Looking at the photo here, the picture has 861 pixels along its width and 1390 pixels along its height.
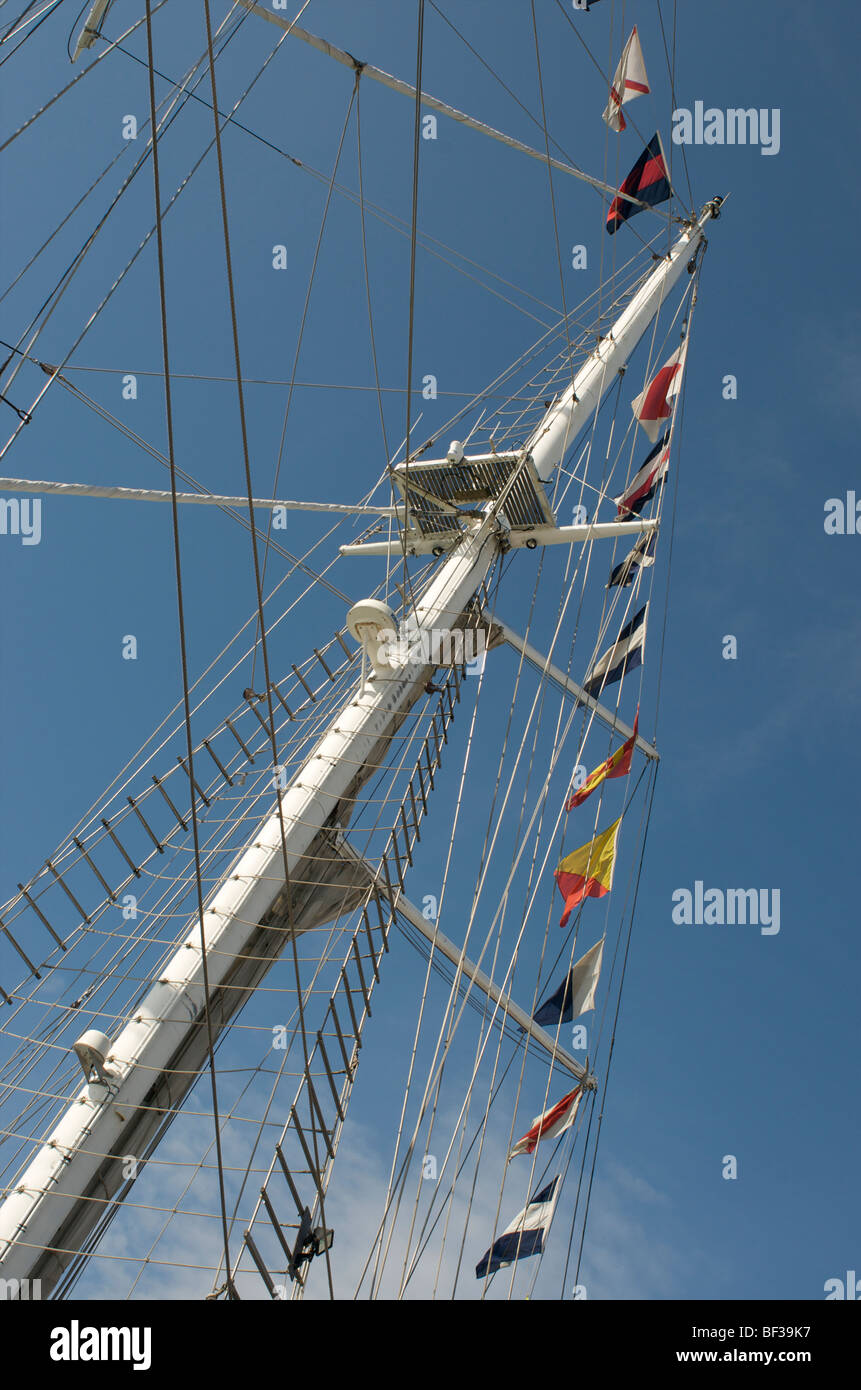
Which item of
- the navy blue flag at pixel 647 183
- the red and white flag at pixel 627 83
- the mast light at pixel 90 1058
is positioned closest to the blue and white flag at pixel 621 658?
the navy blue flag at pixel 647 183

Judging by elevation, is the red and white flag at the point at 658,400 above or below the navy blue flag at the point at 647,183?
below

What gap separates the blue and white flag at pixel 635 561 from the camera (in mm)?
12833

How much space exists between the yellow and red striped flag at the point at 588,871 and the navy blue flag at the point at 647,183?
9978 mm

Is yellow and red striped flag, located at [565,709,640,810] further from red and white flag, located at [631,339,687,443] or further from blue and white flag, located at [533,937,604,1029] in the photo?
red and white flag, located at [631,339,687,443]

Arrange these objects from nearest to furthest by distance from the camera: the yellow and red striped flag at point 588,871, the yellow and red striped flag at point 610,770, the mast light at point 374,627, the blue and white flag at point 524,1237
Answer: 1. the blue and white flag at point 524,1237
2. the mast light at point 374,627
3. the yellow and red striped flag at point 588,871
4. the yellow and red striped flag at point 610,770

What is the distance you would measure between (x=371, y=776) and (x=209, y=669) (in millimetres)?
2908

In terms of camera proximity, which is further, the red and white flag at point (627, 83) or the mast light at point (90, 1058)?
the red and white flag at point (627, 83)

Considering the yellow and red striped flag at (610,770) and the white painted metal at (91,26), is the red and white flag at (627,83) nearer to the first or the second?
the yellow and red striped flag at (610,770)

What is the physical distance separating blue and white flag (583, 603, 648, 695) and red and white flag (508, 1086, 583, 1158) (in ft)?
15.9

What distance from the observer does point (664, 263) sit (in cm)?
1689

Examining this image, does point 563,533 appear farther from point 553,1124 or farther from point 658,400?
point 553,1124

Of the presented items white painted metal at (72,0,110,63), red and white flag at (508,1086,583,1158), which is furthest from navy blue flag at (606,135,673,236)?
red and white flag at (508,1086,583,1158)
